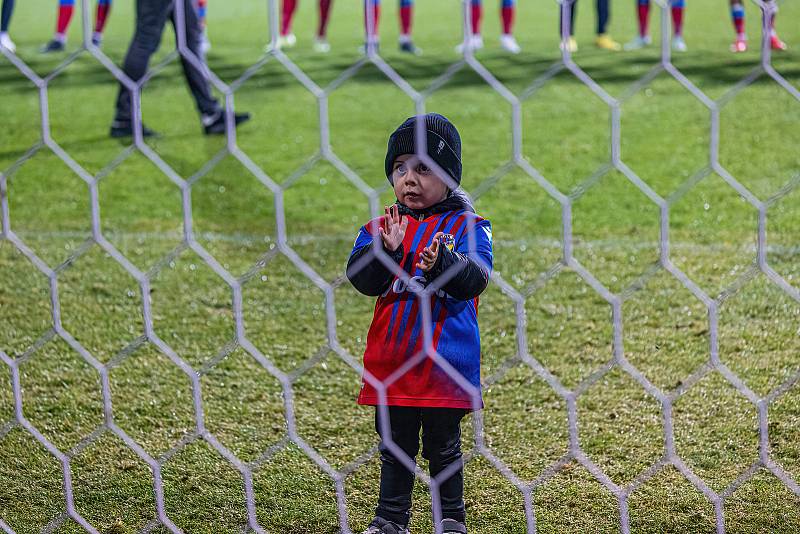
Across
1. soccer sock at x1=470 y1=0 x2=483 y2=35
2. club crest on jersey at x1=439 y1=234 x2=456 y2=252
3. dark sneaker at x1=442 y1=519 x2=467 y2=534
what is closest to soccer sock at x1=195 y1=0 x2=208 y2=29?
soccer sock at x1=470 y1=0 x2=483 y2=35

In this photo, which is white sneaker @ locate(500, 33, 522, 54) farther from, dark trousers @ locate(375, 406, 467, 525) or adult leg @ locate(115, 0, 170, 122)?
dark trousers @ locate(375, 406, 467, 525)

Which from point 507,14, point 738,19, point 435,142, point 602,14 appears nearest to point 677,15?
point 738,19

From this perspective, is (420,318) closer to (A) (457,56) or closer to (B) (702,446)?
(B) (702,446)

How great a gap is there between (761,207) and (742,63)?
210 inches

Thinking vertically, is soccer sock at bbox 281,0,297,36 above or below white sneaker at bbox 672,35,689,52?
above

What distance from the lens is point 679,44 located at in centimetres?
717

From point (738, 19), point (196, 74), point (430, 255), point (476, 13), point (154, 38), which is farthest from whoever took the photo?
point (476, 13)

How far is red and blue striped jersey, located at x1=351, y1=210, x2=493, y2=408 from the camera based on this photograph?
1.66 meters

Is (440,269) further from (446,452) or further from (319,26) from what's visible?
(319,26)

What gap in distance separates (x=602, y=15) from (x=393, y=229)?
631cm

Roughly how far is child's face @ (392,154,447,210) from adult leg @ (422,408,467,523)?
0.99 ft

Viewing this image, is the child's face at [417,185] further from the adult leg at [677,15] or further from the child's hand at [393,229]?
the adult leg at [677,15]

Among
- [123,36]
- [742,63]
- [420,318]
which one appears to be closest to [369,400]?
[420,318]

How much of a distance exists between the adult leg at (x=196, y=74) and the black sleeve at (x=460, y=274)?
2.57m
